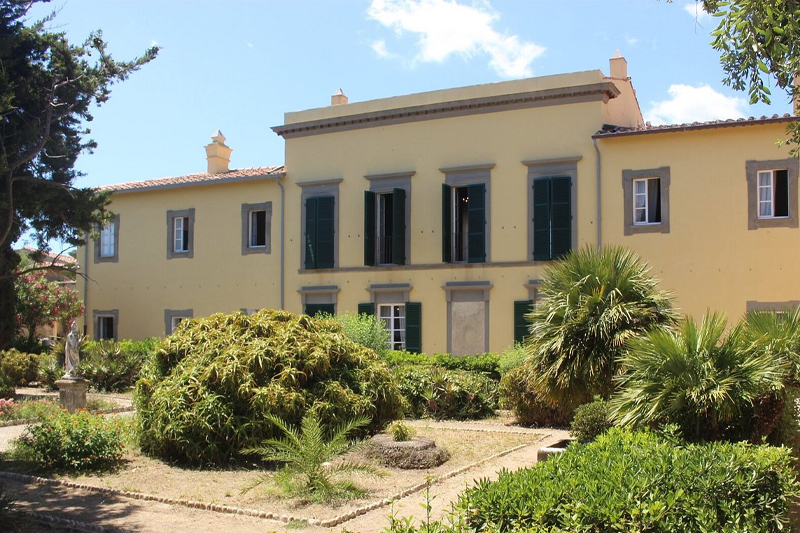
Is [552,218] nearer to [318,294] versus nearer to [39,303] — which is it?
[318,294]

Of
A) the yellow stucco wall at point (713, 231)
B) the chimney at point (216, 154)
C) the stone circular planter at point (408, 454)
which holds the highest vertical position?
the chimney at point (216, 154)

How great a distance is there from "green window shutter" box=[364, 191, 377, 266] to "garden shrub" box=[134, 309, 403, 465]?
9.43 meters

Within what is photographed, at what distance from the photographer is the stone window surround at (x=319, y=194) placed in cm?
2248

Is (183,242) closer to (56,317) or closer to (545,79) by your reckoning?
(56,317)

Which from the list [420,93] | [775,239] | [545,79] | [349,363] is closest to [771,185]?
[775,239]

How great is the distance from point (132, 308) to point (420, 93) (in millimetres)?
11988

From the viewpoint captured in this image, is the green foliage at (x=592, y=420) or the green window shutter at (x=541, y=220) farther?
the green window shutter at (x=541, y=220)

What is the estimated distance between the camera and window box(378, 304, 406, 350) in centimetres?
2162

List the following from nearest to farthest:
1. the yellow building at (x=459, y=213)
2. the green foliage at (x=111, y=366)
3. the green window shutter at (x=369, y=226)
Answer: the yellow building at (x=459, y=213) < the green foliage at (x=111, y=366) < the green window shutter at (x=369, y=226)

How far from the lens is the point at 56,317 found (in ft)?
81.3

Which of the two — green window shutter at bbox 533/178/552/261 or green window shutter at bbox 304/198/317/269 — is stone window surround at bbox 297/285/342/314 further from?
green window shutter at bbox 533/178/552/261

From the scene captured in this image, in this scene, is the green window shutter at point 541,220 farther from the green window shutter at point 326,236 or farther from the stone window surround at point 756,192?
the green window shutter at point 326,236

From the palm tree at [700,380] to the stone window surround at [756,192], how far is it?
1043 cm

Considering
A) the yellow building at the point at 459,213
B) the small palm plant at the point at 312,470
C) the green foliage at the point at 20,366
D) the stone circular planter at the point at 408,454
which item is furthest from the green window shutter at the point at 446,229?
the small palm plant at the point at 312,470
